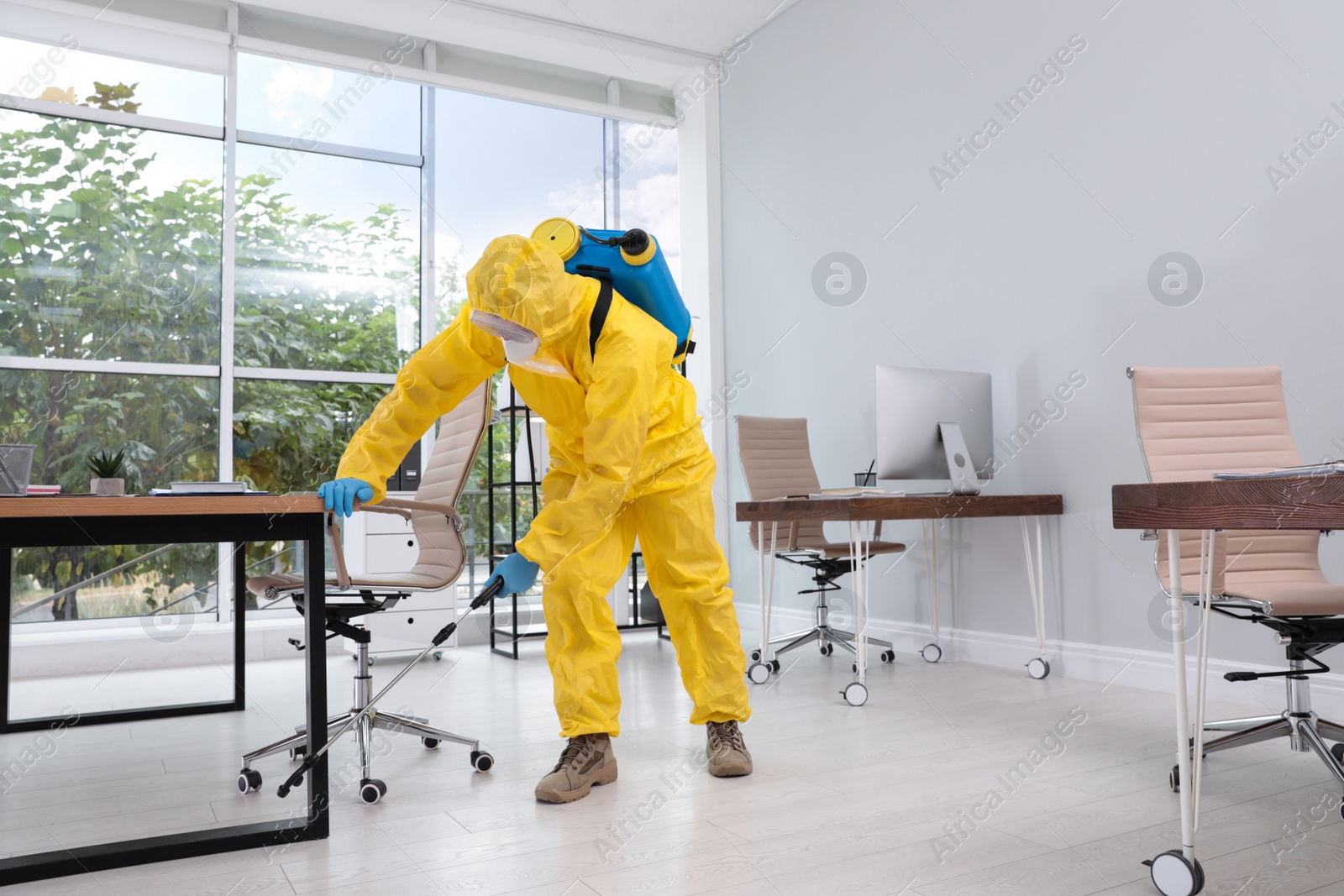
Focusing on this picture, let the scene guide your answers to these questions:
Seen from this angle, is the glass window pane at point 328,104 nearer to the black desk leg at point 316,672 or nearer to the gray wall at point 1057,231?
the gray wall at point 1057,231

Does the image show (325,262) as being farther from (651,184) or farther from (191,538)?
(191,538)

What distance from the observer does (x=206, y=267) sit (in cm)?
499

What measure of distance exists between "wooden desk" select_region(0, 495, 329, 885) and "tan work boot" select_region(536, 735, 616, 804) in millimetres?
487

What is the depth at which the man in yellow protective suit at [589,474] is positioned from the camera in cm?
210

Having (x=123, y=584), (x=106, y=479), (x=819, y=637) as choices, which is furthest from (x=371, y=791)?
(x=123, y=584)

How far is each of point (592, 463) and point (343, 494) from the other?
54cm

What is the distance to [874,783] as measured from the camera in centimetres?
226

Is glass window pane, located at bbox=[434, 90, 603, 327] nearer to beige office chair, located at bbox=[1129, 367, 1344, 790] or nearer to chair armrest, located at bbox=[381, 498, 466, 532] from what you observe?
chair armrest, located at bbox=[381, 498, 466, 532]

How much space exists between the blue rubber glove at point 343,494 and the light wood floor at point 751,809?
0.68 metres

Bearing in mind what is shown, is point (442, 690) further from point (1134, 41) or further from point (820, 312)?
point (1134, 41)

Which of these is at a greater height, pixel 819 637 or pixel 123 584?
pixel 123 584

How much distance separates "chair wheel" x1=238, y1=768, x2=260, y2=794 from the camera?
2.24 metres

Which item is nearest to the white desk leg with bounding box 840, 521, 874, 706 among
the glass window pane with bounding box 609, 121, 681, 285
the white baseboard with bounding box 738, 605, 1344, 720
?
the white baseboard with bounding box 738, 605, 1344, 720

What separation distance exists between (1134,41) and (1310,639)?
2.45 metres
